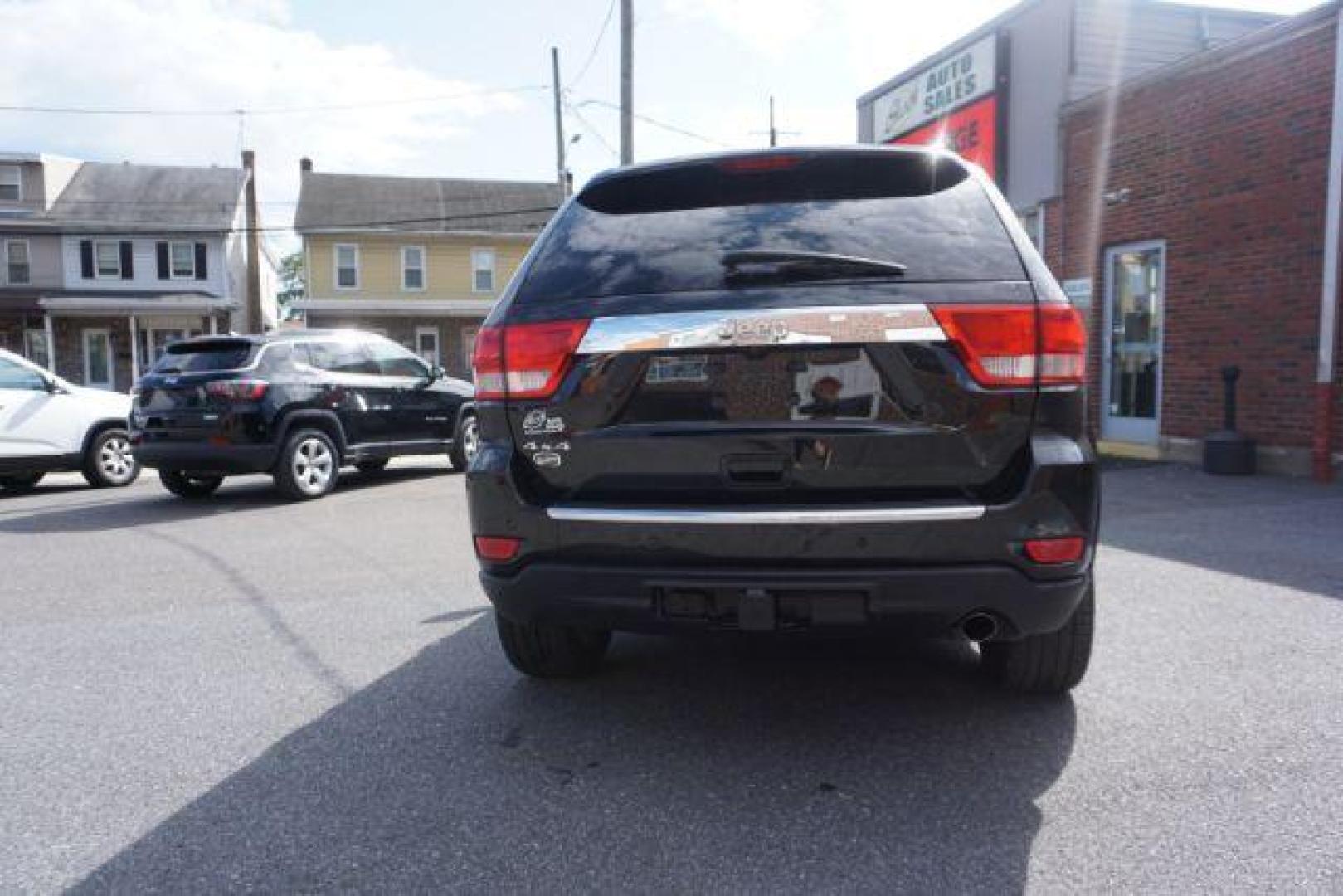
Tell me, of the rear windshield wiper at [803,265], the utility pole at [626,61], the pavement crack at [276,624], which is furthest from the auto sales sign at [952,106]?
the rear windshield wiper at [803,265]

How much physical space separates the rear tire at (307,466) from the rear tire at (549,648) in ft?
20.2

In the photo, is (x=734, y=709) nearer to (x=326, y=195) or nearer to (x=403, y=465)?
(x=403, y=465)

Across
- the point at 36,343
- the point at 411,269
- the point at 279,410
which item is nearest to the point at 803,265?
the point at 279,410

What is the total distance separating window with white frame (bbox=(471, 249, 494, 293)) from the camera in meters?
34.5

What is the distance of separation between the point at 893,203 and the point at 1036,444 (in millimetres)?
841

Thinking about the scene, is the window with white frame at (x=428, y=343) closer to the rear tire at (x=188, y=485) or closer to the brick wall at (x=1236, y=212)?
the rear tire at (x=188, y=485)

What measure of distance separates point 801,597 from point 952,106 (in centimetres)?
1420

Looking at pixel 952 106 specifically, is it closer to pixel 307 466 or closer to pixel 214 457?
pixel 307 466

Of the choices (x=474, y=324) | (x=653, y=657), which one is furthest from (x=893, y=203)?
(x=474, y=324)

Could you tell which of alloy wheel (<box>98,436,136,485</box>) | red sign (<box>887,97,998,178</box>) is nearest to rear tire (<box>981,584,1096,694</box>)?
alloy wheel (<box>98,436,136,485</box>)

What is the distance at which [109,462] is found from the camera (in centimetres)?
1111

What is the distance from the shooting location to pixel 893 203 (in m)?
2.91

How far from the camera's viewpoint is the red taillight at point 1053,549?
259 cm

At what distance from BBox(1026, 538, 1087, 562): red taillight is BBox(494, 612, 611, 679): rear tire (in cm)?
154
